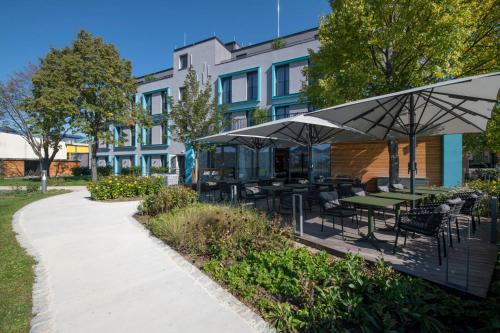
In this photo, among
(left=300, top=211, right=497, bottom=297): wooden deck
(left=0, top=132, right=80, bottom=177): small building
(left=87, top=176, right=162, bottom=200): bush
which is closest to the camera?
(left=300, top=211, right=497, bottom=297): wooden deck

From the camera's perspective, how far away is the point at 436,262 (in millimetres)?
4051

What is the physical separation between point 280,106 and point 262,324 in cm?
1752

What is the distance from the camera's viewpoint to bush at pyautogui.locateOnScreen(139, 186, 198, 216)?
25.9 ft

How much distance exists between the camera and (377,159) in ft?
42.1

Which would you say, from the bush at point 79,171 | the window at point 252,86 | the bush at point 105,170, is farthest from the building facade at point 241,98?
the bush at point 79,171

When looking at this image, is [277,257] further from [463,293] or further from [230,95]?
[230,95]

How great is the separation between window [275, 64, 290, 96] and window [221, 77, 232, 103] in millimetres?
4595

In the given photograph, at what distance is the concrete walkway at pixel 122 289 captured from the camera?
2875 mm

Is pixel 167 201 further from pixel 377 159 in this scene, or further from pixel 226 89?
pixel 226 89

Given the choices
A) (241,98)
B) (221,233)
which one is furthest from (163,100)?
(221,233)

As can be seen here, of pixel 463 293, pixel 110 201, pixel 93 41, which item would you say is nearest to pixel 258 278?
pixel 463 293

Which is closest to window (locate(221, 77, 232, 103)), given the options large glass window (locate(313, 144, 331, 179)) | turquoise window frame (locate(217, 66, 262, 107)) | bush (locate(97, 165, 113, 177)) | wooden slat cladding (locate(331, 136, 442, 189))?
turquoise window frame (locate(217, 66, 262, 107))

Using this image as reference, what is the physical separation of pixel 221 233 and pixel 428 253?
3.65m

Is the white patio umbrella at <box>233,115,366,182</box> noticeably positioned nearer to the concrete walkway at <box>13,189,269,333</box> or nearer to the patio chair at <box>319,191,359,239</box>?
the patio chair at <box>319,191,359,239</box>
